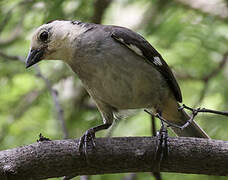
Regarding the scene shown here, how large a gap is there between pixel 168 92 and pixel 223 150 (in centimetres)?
144

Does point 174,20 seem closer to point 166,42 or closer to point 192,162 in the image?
point 166,42

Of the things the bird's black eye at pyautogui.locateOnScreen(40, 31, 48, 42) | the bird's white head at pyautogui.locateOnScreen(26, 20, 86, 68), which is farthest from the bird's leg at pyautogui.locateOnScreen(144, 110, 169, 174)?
the bird's black eye at pyautogui.locateOnScreen(40, 31, 48, 42)

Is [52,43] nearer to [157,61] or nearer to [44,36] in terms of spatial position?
[44,36]

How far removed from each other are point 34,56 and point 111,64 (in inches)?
34.8

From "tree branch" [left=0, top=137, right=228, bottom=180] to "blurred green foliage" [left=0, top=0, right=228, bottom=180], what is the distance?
186 centimetres

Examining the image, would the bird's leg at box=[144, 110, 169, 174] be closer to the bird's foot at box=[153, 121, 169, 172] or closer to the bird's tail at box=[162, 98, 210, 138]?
the bird's foot at box=[153, 121, 169, 172]

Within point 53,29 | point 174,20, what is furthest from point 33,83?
point 174,20

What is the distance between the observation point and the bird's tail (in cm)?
482

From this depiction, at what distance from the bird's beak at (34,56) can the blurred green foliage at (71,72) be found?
2.91 feet

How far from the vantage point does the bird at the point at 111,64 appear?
433 centimetres

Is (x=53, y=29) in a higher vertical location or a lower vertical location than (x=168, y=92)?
higher

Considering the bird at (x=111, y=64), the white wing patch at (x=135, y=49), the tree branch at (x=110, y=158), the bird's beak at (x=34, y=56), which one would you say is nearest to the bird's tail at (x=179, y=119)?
the bird at (x=111, y=64)

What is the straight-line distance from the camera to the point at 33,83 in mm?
6195

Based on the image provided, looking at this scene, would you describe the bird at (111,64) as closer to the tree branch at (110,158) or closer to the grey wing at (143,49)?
the grey wing at (143,49)
